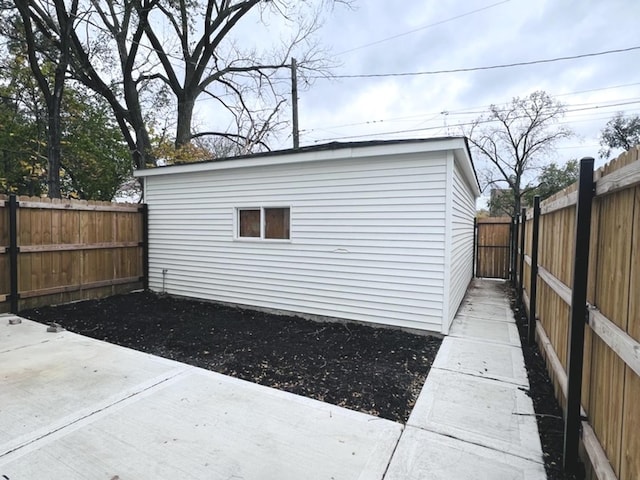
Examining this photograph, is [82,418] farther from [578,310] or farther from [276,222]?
[276,222]

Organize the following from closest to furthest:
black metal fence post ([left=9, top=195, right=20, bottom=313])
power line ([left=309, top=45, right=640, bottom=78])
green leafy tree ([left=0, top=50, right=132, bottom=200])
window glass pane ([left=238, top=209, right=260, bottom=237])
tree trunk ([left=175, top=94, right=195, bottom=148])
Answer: black metal fence post ([left=9, top=195, right=20, bottom=313]), window glass pane ([left=238, top=209, right=260, bottom=237]), power line ([left=309, top=45, right=640, bottom=78]), green leafy tree ([left=0, top=50, right=132, bottom=200]), tree trunk ([left=175, top=94, right=195, bottom=148])

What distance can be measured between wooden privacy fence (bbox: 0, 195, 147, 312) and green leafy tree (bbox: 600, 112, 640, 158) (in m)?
23.8

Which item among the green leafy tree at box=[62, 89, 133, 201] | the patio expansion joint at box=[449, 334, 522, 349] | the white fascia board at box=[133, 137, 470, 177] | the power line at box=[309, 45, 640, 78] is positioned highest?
the power line at box=[309, 45, 640, 78]

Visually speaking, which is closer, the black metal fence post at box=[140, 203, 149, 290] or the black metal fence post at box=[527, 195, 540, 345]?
the black metal fence post at box=[527, 195, 540, 345]

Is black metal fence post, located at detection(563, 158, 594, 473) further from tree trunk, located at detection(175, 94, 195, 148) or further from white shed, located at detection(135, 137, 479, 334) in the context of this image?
tree trunk, located at detection(175, 94, 195, 148)

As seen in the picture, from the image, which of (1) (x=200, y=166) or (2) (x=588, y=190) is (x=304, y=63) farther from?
(2) (x=588, y=190)

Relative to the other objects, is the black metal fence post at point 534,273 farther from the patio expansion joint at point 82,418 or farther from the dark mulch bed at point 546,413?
the patio expansion joint at point 82,418

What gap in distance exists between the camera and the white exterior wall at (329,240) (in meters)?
4.77

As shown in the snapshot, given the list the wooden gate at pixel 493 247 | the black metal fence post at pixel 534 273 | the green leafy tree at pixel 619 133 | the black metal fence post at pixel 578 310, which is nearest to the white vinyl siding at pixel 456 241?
the black metal fence post at pixel 534 273

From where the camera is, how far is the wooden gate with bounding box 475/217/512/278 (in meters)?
10.3

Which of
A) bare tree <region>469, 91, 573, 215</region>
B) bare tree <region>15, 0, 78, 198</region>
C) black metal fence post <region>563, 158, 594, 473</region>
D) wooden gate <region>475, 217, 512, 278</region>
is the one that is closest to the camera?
black metal fence post <region>563, 158, 594, 473</region>

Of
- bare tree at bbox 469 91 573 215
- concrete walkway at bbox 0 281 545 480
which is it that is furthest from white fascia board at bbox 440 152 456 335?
bare tree at bbox 469 91 573 215

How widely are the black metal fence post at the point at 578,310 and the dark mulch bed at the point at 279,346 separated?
1.12 meters

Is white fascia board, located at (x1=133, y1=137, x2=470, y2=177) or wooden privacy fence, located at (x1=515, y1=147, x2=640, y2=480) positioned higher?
white fascia board, located at (x1=133, y1=137, x2=470, y2=177)
